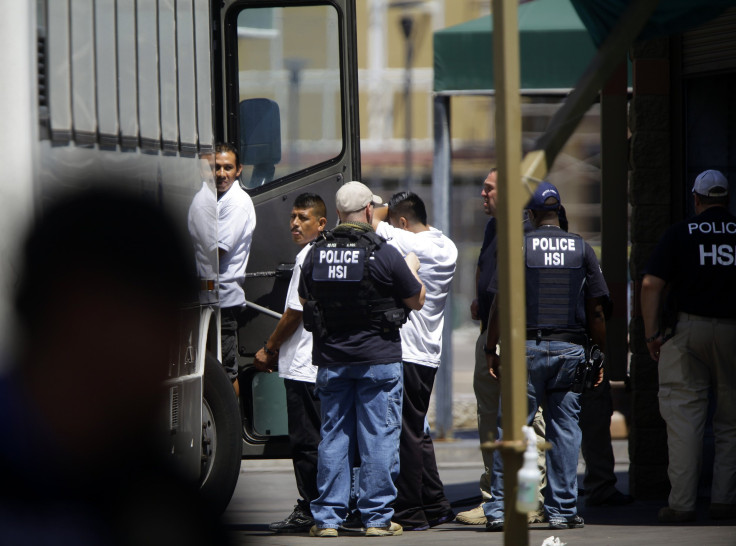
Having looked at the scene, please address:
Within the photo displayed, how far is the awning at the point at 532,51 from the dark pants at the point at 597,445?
309cm

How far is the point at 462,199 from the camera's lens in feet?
95.5

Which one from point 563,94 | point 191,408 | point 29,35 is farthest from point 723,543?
point 563,94

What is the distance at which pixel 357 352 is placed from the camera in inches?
236

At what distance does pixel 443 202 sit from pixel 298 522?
4508 mm

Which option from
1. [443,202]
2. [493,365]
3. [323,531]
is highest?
[443,202]

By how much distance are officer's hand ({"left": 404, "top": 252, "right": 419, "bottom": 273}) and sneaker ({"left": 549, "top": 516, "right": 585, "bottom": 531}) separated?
4.96 feet

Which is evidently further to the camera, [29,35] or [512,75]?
[29,35]

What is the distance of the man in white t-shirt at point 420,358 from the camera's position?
648 centimetres

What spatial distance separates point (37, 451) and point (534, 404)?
16.2 ft

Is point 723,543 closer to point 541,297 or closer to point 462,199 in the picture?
point 541,297

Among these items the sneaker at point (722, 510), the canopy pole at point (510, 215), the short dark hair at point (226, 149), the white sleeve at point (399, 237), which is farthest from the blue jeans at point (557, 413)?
the canopy pole at point (510, 215)

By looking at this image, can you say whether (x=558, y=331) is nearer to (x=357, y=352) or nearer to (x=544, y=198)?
(x=544, y=198)

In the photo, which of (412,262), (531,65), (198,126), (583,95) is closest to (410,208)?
(412,262)

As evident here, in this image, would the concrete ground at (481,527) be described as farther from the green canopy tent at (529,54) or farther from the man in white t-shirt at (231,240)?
the green canopy tent at (529,54)
